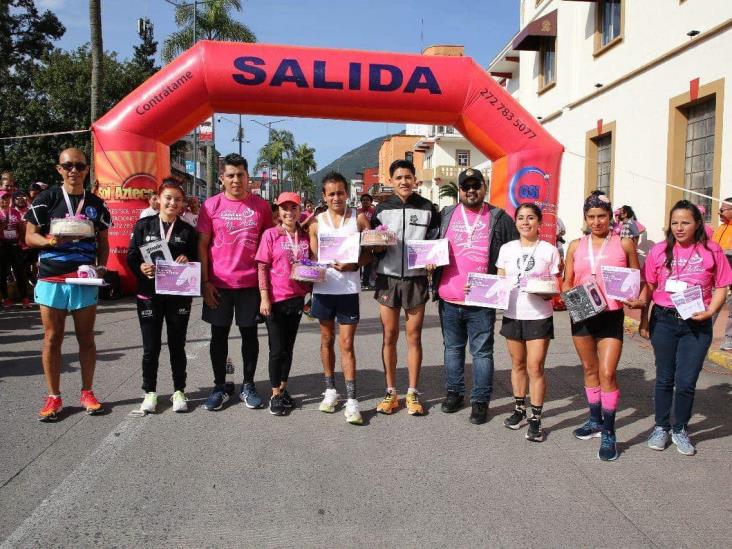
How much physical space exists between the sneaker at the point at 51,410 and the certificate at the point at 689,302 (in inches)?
185

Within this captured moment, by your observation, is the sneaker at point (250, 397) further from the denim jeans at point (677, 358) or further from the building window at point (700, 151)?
the building window at point (700, 151)

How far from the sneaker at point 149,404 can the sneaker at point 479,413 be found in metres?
2.59

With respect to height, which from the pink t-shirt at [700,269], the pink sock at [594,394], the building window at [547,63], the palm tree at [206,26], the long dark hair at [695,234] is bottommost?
the pink sock at [594,394]

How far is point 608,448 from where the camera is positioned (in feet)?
13.4

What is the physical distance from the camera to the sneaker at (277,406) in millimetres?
4887

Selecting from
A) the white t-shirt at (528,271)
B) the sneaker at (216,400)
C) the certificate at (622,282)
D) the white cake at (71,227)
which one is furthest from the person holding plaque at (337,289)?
the certificate at (622,282)

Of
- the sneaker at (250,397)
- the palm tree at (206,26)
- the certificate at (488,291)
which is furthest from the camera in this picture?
the palm tree at (206,26)

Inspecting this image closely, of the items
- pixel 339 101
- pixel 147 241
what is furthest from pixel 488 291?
pixel 339 101

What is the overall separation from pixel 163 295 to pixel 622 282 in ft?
11.6

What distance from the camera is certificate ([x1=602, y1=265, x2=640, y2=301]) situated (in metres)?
4.11

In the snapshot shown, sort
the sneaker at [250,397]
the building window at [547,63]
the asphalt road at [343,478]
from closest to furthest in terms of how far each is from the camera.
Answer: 1. the asphalt road at [343,478]
2. the sneaker at [250,397]
3. the building window at [547,63]

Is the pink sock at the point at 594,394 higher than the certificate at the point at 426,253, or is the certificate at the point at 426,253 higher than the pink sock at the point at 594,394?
the certificate at the point at 426,253

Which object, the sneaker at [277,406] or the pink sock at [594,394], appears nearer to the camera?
the pink sock at [594,394]

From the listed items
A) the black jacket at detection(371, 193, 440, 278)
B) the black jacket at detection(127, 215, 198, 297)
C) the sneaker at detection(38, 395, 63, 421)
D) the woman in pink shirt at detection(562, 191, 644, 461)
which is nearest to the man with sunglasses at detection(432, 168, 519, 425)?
the black jacket at detection(371, 193, 440, 278)
